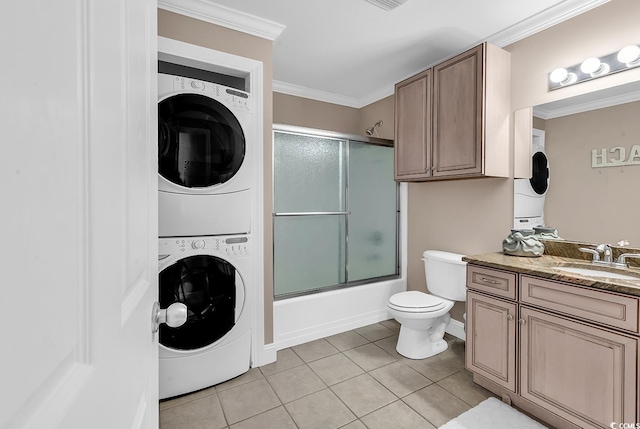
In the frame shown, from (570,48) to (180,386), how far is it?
3491 mm

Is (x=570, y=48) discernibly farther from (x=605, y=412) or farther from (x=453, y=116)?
(x=605, y=412)

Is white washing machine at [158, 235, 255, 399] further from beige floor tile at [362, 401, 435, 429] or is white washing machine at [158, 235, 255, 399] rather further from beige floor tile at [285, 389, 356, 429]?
beige floor tile at [362, 401, 435, 429]

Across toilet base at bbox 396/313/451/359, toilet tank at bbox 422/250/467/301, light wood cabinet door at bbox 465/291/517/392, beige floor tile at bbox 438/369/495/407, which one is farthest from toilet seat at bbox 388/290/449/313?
beige floor tile at bbox 438/369/495/407

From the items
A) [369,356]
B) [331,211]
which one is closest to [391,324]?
[369,356]

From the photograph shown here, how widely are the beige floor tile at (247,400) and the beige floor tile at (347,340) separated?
784mm

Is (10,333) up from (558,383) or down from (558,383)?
up

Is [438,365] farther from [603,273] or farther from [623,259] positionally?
[623,259]

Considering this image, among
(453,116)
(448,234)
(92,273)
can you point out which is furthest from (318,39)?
(92,273)

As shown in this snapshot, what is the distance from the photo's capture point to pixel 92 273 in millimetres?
349

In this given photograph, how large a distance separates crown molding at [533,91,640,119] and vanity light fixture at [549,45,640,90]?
15 centimetres

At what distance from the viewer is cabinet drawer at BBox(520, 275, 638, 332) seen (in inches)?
54.4

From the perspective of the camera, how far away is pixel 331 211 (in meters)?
2.96

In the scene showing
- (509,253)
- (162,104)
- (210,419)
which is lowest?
(210,419)

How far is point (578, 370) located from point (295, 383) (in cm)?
165
